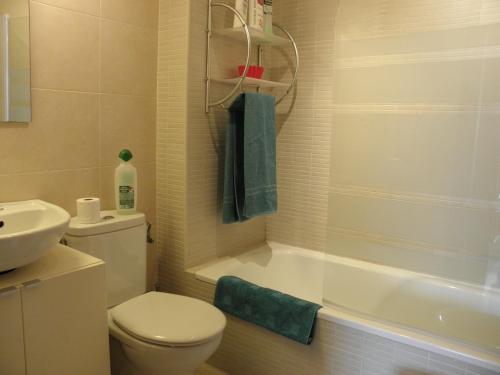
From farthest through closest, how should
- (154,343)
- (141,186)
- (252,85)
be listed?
(252,85)
(141,186)
(154,343)

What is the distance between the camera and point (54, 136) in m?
A: 1.75

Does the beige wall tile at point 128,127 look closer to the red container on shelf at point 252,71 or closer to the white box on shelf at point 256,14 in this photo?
the red container on shelf at point 252,71

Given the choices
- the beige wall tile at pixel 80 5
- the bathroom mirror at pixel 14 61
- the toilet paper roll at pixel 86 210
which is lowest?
the toilet paper roll at pixel 86 210

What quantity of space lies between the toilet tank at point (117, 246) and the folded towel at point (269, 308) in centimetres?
38

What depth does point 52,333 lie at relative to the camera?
133 centimetres

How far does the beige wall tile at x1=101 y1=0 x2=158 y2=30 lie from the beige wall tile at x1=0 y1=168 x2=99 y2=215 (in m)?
0.68

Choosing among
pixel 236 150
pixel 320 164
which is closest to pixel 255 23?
pixel 236 150

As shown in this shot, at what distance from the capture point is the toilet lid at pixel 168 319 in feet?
5.00

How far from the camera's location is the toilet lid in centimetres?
152

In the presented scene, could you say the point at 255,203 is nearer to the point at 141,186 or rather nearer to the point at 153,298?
the point at 141,186

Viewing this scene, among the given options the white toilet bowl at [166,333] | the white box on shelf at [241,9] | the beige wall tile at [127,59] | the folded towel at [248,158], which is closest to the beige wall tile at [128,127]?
the beige wall tile at [127,59]

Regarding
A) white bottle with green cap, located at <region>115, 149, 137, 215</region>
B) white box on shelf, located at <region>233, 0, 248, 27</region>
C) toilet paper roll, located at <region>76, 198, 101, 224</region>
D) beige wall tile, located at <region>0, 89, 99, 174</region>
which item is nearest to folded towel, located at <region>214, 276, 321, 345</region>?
white bottle with green cap, located at <region>115, 149, 137, 215</region>

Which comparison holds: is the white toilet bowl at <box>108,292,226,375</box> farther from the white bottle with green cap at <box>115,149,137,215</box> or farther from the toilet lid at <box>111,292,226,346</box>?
the white bottle with green cap at <box>115,149,137,215</box>

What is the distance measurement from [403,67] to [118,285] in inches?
63.7
